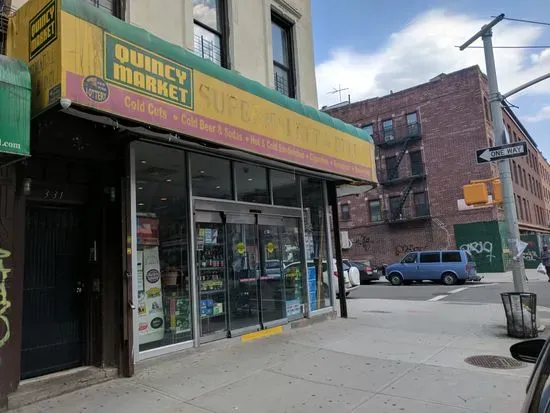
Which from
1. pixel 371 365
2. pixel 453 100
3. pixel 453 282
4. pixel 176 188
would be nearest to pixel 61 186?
pixel 176 188

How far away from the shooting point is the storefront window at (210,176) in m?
8.02

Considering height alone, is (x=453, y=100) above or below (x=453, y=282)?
above

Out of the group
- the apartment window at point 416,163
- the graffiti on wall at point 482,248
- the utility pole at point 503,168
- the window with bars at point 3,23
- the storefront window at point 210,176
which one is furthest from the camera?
the apartment window at point 416,163

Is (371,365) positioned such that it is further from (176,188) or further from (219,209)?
(176,188)

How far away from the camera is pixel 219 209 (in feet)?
27.3

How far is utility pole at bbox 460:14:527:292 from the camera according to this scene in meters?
9.16

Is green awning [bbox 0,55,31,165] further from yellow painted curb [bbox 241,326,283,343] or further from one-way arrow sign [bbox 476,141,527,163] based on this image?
one-way arrow sign [bbox 476,141,527,163]

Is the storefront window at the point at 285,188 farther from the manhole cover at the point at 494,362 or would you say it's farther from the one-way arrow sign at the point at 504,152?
the manhole cover at the point at 494,362

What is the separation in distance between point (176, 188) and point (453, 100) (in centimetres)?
2846

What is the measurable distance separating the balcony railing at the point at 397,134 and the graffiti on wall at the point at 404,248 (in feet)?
25.0

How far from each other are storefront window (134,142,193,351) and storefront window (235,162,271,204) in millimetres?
1434

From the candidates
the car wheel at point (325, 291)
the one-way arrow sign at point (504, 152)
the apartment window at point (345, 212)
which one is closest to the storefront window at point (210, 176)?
the car wheel at point (325, 291)

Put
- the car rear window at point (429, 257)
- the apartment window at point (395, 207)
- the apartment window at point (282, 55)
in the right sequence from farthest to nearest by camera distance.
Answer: the apartment window at point (395, 207) → the car rear window at point (429, 257) → the apartment window at point (282, 55)

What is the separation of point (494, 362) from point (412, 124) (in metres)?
28.3
